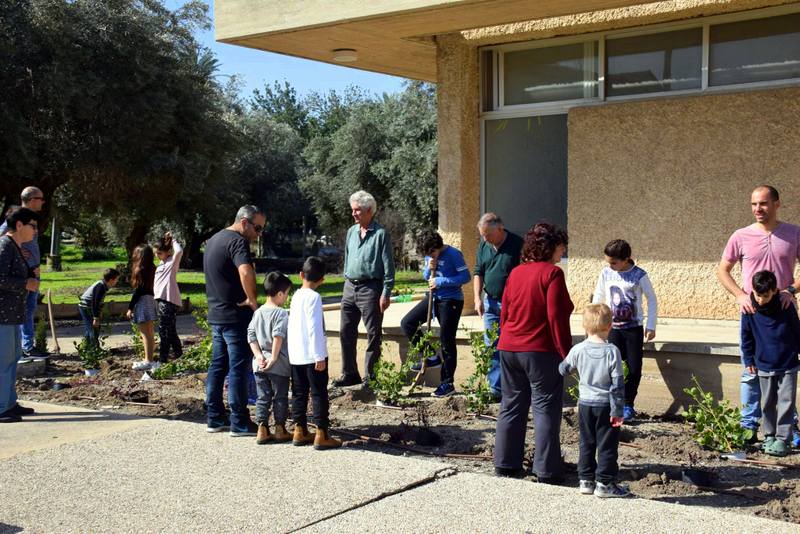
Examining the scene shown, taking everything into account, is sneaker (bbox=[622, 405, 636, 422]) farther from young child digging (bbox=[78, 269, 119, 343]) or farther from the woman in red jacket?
young child digging (bbox=[78, 269, 119, 343])

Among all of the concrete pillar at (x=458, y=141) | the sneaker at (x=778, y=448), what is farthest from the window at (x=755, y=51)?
the sneaker at (x=778, y=448)

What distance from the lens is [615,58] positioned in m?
10.5

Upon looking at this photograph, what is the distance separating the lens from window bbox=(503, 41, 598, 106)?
35.1ft

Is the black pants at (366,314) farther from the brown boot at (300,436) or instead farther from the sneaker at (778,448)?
the sneaker at (778,448)

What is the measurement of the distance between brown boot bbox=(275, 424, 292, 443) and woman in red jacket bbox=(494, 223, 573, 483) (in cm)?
178

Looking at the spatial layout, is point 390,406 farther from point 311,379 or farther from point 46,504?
point 46,504

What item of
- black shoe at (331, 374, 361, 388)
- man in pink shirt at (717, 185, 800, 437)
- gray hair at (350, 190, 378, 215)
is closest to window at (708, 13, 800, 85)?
man in pink shirt at (717, 185, 800, 437)

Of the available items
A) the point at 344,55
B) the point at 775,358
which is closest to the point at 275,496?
the point at 775,358

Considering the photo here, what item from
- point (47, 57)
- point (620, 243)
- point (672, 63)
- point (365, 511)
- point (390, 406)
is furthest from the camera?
point (47, 57)

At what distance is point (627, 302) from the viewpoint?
24.8ft

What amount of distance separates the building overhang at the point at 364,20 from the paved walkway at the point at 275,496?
475 cm

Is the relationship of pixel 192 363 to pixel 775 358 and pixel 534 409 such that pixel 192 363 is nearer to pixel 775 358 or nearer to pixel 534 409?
pixel 534 409

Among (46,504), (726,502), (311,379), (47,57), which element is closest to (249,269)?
(311,379)

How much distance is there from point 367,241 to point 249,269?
2119mm
